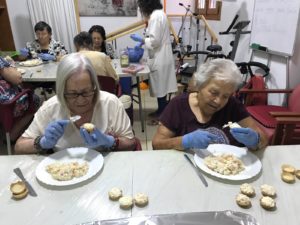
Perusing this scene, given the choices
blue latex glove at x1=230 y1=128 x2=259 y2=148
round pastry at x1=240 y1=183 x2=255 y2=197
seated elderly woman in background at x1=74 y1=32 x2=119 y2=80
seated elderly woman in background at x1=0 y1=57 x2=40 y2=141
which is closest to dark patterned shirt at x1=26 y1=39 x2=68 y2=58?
seated elderly woman in background at x1=74 y1=32 x2=119 y2=80

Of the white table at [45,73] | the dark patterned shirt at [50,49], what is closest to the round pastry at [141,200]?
the white table at [45,73]

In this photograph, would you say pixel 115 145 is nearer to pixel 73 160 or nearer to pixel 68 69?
pixel 73 160

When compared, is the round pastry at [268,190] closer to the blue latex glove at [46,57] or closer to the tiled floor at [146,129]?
the tiled floor at [146,129]

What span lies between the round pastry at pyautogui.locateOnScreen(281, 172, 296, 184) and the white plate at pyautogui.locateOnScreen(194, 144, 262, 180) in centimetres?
9

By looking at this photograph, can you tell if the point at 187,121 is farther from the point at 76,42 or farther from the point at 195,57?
the point at 195,57

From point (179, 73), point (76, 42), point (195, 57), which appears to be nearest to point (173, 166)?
point (76, 42)

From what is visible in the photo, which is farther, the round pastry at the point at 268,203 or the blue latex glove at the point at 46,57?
the blue latex glove at the point at 46,57

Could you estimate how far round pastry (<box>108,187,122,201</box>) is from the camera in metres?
0.94

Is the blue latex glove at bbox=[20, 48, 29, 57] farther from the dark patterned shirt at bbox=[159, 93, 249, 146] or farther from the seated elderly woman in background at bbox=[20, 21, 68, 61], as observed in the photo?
the dark patterned shirt at bbox=[159, 93, 249, 146]

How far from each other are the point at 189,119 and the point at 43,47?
2.83 m

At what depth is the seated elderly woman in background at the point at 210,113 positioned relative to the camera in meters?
1.27

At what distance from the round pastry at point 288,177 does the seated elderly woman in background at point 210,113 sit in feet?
0.68

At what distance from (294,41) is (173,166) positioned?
2170mm

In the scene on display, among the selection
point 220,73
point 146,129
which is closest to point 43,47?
point 146,129
